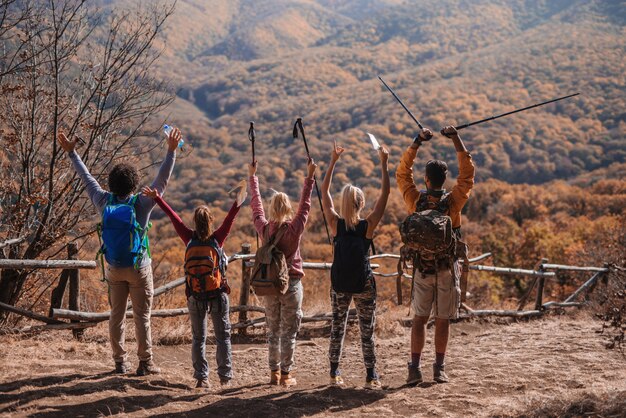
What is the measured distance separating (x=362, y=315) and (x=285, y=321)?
2.10 feet

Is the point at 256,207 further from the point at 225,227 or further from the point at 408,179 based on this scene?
the point at 408,179

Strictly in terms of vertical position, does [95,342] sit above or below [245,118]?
below

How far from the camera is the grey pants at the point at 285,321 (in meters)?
5.25

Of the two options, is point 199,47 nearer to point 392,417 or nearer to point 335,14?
point 335,14

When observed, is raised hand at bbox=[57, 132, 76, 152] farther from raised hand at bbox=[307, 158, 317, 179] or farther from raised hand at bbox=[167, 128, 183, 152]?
raised hand at bbox=[307, 158, 317, 179]

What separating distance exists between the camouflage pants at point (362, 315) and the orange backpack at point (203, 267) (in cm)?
98

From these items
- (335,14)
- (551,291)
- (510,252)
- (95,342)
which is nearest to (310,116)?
(510,252)

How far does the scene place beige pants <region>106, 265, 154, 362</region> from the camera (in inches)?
199

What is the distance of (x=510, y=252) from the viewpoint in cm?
2889

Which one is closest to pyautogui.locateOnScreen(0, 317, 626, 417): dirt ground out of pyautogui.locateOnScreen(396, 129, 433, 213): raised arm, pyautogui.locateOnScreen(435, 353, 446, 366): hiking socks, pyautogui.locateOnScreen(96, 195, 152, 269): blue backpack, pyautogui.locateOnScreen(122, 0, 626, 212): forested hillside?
pyautogui.locateOnScreen(435, 353, 446, 366): hiking socks

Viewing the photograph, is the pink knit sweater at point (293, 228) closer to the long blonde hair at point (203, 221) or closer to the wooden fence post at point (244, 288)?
the long blonde hair at point (203, 221)

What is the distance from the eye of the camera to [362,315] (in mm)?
5191

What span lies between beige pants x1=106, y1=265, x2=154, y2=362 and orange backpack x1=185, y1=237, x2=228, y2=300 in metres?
0.35

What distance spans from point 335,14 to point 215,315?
18358 centimetres
